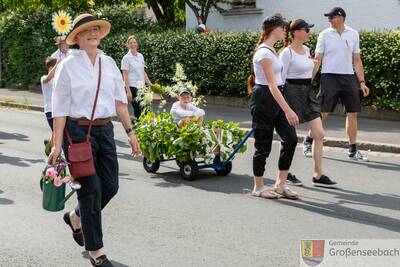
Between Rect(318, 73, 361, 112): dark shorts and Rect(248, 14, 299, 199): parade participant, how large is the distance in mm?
2658

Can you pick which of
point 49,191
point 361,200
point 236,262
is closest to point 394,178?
point 361,200

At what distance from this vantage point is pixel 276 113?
7.37 metres

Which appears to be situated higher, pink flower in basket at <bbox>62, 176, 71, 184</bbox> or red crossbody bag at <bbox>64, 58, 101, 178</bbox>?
red crossbody bag at <bbox>64, 58, 101, 178</bbox>

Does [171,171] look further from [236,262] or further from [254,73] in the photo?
[236,262]

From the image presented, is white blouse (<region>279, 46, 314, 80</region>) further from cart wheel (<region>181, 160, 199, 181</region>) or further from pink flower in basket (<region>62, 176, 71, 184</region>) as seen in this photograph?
pink flower in basket (<region>62, 176, 71, 184</region>)

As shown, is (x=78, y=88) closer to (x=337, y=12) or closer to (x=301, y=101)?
(x=301, y=101)

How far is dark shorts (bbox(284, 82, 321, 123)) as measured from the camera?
25.5 feet

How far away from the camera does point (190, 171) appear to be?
340 inches

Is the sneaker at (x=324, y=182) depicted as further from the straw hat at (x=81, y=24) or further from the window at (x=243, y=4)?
the window at (x=243, y=4)

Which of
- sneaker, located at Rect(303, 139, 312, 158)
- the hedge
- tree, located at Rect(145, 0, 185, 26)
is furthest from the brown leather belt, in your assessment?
tree, located at Rect(145, 0, 185, 26)

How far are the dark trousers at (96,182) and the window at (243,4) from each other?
16.8 metres

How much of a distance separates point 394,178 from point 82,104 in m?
4.86

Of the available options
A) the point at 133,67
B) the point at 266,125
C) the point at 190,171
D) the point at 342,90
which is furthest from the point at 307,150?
the point at 133,67

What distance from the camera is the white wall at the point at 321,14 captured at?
59.8 feet
